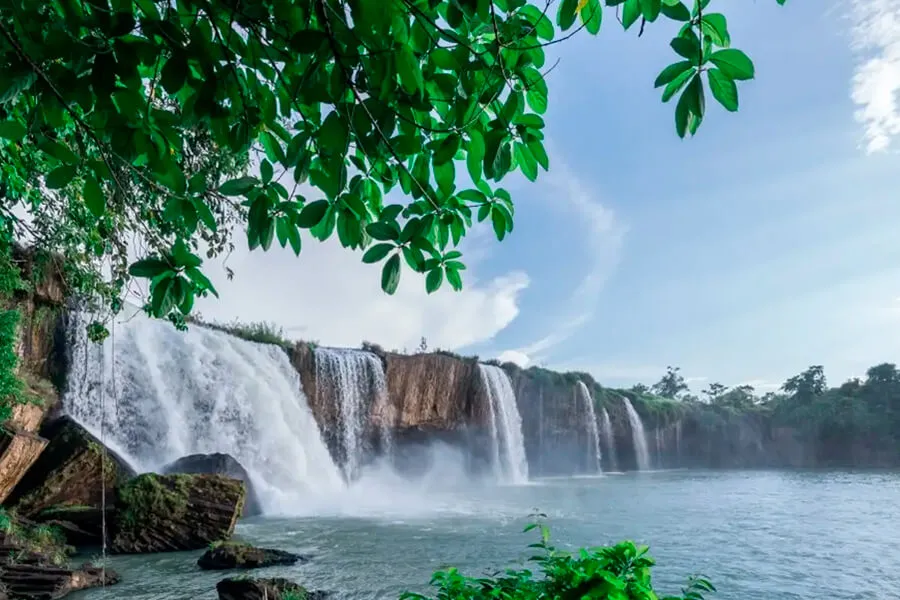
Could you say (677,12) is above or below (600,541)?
above

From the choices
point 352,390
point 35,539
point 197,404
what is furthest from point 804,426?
point 35,539

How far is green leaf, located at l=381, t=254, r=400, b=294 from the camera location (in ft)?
4.68

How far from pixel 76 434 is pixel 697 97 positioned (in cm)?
1108

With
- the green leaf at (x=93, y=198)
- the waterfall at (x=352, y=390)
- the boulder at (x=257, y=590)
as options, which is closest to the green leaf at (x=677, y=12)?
the green leaf at (x=93, y=198)

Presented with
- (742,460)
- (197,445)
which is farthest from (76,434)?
(742,460)

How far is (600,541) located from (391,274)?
945 cm

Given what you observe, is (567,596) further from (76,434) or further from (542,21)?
(76,434)

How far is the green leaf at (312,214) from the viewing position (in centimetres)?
136

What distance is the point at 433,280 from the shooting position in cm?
154

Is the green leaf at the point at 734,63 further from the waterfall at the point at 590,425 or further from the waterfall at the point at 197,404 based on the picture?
the waterfall at the point at 590,425

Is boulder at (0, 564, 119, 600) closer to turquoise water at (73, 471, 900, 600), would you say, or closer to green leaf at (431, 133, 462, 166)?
turquoise water at (73, 471, 900, 600)

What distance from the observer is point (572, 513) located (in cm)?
1324

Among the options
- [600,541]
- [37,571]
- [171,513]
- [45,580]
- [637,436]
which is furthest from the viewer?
[637,436]

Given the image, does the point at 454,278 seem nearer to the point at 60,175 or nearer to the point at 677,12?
A: the point at 677,12
